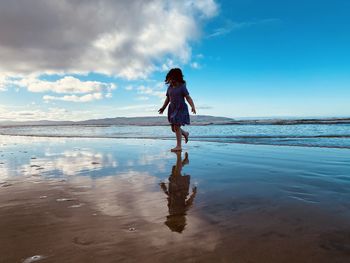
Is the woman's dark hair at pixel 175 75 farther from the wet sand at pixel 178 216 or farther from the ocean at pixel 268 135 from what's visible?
the wet sand at pixel 178 216

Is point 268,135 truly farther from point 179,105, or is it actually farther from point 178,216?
point 178,216

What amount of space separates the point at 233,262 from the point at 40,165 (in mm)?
4346

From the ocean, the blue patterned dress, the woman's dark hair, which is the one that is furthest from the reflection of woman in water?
the ocean

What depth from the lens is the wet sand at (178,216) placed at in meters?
A: 1.63

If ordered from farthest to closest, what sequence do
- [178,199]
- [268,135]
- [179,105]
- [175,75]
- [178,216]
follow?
[268,135]
[179,105]
[175,75]
[178,199]
[178,216]

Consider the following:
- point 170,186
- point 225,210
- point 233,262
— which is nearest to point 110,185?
point 170,186

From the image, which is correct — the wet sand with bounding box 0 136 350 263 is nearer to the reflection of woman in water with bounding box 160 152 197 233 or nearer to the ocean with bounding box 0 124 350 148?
the reflection of woman in water with bounding box 160 152 197 233

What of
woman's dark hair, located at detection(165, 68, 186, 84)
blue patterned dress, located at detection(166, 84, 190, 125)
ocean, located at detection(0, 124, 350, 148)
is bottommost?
ocean, located at detection(0, 124, 350, 148)

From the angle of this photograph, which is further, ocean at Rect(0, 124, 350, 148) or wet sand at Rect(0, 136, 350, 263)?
ocean at Rect(0, 124, 350, 148)

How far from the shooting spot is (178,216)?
221 cm

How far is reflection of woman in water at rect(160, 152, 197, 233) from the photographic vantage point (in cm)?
207

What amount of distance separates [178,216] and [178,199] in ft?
1.64

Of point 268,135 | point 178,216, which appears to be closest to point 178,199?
point 178,216

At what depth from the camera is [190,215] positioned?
2.24 meters
